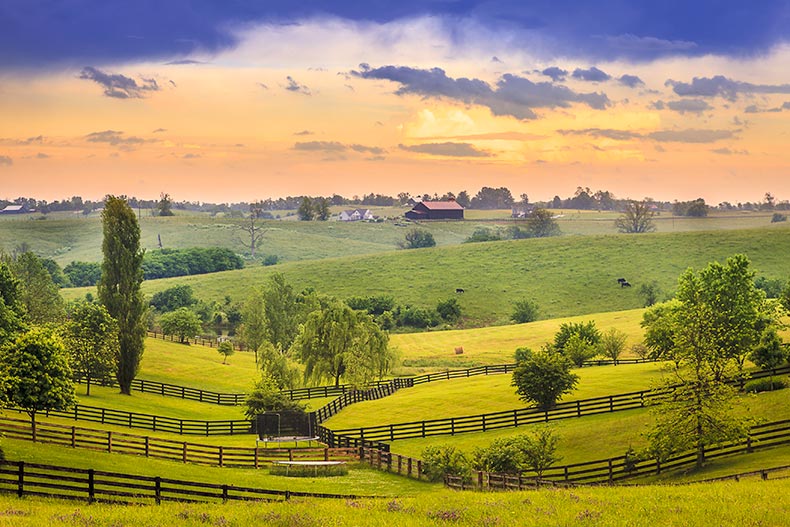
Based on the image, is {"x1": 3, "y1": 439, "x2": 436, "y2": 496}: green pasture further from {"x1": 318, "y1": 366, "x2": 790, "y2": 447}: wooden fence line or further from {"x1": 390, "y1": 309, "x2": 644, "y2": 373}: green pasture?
{"x1": 390, "y1": 309, "x2": 644, "y2": 373}: green pasture

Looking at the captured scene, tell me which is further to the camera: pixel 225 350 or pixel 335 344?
pixel 225 350

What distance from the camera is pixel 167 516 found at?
22984 millimetres

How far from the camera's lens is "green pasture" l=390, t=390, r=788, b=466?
45719 mm

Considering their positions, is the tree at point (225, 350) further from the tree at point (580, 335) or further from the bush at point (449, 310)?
the bush at point (449, 310)

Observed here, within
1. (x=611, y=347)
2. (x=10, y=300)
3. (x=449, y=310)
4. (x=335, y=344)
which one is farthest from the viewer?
(x=449, y=310)

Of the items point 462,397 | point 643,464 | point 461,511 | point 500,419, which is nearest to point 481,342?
point 462,397

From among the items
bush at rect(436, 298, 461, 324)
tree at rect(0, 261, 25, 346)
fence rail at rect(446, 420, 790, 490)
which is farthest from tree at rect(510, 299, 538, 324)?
fence rail at rect(446, 420, 790, 490)

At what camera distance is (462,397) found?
6619cm

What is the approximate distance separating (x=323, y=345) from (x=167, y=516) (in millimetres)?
54458

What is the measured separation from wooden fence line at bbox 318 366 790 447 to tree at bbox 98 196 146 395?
2428 centimetres

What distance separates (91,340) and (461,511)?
49722 millimetres

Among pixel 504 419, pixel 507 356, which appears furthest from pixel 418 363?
pixel 504 419

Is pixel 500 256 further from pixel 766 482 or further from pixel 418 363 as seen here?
pixel 766 482

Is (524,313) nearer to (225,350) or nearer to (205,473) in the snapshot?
(225,350)
